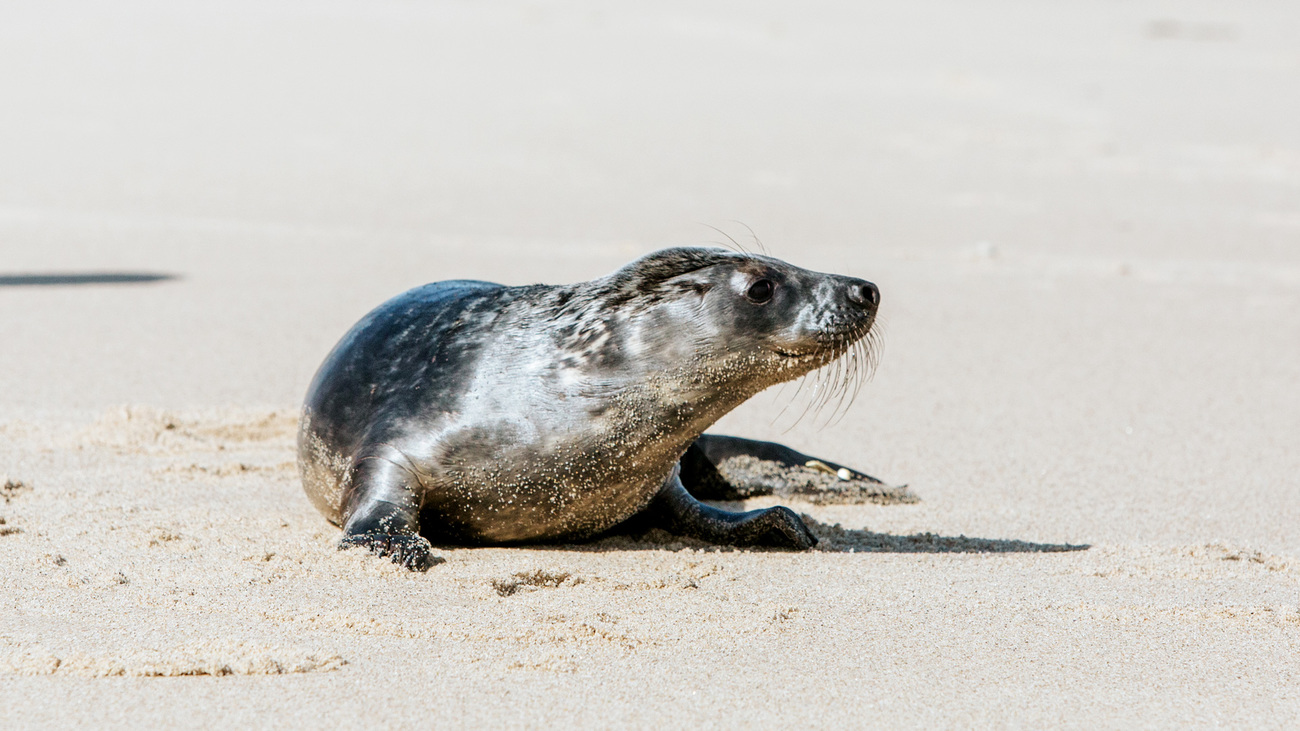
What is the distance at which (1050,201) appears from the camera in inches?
428

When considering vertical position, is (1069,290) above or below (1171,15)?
below

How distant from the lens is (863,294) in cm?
360

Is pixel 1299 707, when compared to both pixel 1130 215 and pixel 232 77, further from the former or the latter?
pixel 232 77

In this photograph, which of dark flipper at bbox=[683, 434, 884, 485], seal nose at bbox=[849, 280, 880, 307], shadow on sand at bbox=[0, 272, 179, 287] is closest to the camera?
seal nose at bbox=[849, 280, 880, 307]

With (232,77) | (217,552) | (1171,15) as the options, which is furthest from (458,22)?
(217,552)

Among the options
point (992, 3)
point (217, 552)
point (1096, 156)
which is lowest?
point (217, 552)

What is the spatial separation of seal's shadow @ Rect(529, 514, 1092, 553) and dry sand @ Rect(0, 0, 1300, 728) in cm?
3

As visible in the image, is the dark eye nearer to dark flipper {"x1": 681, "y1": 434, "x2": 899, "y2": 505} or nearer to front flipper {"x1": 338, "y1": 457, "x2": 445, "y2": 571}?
front flipper {"x1": 338, "y1": 457, "x2": 445, "y2": 571}

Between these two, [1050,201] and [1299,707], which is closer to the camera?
[1299,707]

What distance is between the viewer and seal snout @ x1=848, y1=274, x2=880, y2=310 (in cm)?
358

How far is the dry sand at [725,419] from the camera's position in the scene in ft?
9.55

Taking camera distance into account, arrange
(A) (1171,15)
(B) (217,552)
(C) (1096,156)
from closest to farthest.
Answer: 1. (B) (217,552)
2. (C) (1096,156)
3. (A) (1171,15)

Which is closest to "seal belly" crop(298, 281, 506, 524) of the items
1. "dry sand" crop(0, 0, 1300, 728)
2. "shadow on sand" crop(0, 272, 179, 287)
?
"dry sand" crop(0, 0, 1300, 728)

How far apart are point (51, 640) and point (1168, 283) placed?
7.37m
